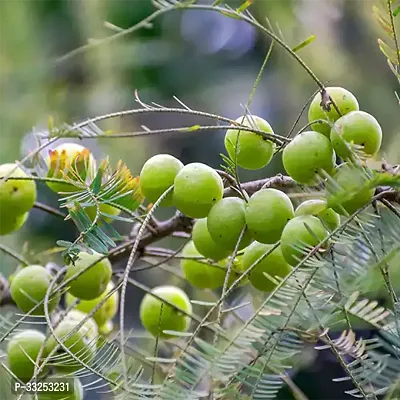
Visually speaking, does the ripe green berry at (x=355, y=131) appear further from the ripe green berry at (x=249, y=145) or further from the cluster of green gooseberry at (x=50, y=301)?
the cluster of green gooseberry at (x=50, y=301)

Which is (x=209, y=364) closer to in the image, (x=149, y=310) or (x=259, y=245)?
(x=259, y=245)

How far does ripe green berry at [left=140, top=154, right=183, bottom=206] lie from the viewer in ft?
1.23

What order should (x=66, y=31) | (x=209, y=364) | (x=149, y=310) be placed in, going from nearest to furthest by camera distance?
(x=209, y=364) < (x=149, y=310) < (x=66, y=31)

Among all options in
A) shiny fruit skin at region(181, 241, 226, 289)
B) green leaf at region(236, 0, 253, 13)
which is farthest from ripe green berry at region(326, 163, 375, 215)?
shiny fruit skin at region(181, 241, 226, 289)

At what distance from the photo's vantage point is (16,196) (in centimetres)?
46

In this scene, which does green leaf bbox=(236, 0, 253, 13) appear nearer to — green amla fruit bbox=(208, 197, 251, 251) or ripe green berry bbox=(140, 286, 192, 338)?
green amla fruit bbox=(208, 197, 251, 251)

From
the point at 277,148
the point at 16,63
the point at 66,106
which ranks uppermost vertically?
the point at 277,148

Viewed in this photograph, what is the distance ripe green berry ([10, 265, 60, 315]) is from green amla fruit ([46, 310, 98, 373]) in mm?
21

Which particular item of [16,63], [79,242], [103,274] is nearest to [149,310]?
[103,274]

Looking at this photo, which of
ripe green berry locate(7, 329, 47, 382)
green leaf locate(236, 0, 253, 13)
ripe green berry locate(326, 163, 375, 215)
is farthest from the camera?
ripe green berry locate(7, 329, 47, 382)

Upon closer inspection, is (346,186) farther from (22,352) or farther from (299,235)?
(22,352)

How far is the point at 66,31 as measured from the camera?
1902 mm

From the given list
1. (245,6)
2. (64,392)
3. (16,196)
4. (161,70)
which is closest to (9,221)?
(16,196)

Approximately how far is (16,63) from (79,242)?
44.4 inches
